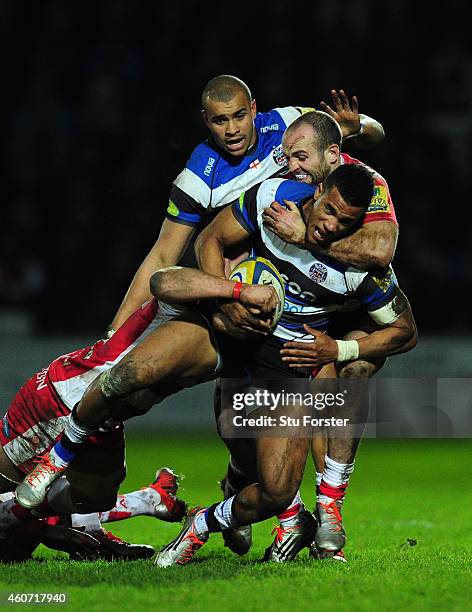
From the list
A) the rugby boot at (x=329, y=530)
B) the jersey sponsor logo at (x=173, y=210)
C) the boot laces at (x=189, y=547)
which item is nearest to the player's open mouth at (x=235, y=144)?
the jersey sponsor logo at (x=173, y=210)

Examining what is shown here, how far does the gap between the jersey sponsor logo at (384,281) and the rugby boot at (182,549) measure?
152 centimetres

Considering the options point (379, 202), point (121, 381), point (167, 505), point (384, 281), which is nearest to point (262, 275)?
point (384, 281)

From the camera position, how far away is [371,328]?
6492 millimetres

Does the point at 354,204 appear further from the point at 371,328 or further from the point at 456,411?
the point at 456,411

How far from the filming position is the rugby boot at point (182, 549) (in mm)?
6137

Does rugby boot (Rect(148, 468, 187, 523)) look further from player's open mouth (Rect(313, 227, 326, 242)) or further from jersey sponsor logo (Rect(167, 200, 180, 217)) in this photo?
player's open mouth (Rect(313, 227, 326, 242))

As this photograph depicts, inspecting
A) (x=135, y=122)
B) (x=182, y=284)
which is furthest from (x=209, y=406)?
(x=182, y=284)

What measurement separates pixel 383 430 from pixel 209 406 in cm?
191

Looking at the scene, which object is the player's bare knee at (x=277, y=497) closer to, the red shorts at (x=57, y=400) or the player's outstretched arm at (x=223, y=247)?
the player's outstretched arm at (x=223, y=247)

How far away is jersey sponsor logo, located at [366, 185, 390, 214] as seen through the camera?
20.3 feet

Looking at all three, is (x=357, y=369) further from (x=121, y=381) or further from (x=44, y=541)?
(x=44, y=541)

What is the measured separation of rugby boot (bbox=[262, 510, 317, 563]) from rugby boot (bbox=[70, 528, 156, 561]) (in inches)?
24.4

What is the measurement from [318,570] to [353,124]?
9.04 feet

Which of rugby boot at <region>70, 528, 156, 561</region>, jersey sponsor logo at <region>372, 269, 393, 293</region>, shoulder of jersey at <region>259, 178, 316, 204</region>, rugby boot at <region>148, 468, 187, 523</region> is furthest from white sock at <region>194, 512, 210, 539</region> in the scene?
shoulder of jersey at <region>259, 178, 316, 204</region>
